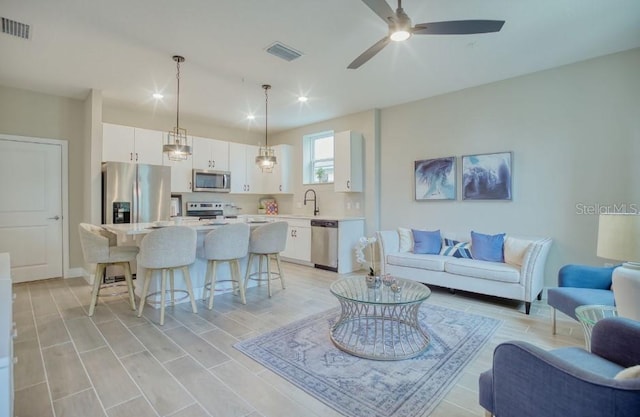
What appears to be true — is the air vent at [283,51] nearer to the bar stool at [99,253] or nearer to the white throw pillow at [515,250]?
the bar stool at [99,253]

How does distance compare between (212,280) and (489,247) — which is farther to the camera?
(489,247)

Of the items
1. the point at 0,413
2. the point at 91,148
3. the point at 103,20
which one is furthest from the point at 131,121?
the point at 0,413

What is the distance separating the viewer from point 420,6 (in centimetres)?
257

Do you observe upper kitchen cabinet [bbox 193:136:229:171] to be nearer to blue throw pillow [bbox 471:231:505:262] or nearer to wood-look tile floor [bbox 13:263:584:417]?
wood-look tile floor [bbox 13:263:584:417]

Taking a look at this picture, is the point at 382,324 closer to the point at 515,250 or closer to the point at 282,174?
the point at 515,250

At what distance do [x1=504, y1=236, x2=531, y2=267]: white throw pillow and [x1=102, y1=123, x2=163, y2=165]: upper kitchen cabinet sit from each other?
17.9ft

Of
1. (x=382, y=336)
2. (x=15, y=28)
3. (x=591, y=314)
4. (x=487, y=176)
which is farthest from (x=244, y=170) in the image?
(x=591, y=314)

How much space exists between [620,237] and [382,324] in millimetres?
1630

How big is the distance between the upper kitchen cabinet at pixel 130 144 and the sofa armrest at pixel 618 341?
19.2 feet

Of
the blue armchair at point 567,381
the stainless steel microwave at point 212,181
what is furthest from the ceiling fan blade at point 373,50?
the stainless steel microwave at point 212,181

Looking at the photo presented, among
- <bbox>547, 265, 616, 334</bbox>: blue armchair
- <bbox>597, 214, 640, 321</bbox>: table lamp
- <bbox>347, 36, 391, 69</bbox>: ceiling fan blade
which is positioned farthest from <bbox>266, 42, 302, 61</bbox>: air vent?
<bbox>547, 265, 616, 334</bbox>: blue armchair

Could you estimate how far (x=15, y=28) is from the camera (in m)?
2.92

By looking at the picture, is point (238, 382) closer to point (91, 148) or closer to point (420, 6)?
point (420, 6)

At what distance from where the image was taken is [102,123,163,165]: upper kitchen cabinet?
484 cm
